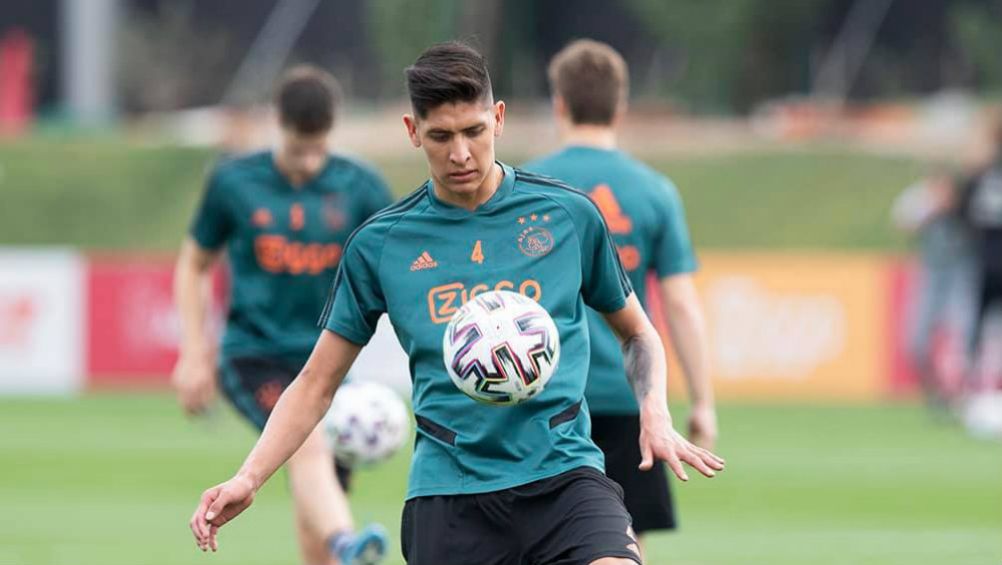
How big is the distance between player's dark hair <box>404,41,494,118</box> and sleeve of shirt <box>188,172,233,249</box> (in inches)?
132

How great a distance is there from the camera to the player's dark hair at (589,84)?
7.69 m

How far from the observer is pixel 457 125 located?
559 cm

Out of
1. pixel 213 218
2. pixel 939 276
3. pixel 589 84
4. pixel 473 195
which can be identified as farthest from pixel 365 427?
pixel 939 276

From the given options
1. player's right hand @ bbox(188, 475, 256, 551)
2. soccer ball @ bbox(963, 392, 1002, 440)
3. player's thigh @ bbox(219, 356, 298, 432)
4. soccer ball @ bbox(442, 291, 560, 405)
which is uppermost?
soccer ball @ bbox(442, 291, 560, 405)

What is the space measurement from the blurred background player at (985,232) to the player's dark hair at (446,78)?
483 inches

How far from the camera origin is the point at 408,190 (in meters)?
30.4

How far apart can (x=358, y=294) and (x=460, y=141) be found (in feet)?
1.94

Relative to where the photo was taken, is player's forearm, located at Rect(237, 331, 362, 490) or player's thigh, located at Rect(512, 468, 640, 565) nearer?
player's thigh, located at Rect(512, 468, 640, 565)

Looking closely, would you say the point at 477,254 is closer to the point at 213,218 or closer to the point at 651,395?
the point at 651,395

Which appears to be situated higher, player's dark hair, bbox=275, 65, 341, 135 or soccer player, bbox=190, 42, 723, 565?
player's dark hair, bbox=275, 65, 341, 135

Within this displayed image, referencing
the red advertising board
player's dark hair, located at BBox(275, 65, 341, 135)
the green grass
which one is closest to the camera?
player's dark hair, located at BBox(275, 65, 341, 135)

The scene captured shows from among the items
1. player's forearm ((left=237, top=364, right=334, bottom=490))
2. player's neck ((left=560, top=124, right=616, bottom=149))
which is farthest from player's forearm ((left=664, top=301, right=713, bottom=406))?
player's forearm ((left=237, top=364, right=334, bottom=490))

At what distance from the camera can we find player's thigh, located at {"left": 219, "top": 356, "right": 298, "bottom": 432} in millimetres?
8789

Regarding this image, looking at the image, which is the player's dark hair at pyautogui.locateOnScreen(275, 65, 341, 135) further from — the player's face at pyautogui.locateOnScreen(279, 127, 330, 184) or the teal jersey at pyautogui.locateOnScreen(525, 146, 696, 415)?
the teal jersey at pyautogui.locateOnScreen(525, 146, 696, 415)
